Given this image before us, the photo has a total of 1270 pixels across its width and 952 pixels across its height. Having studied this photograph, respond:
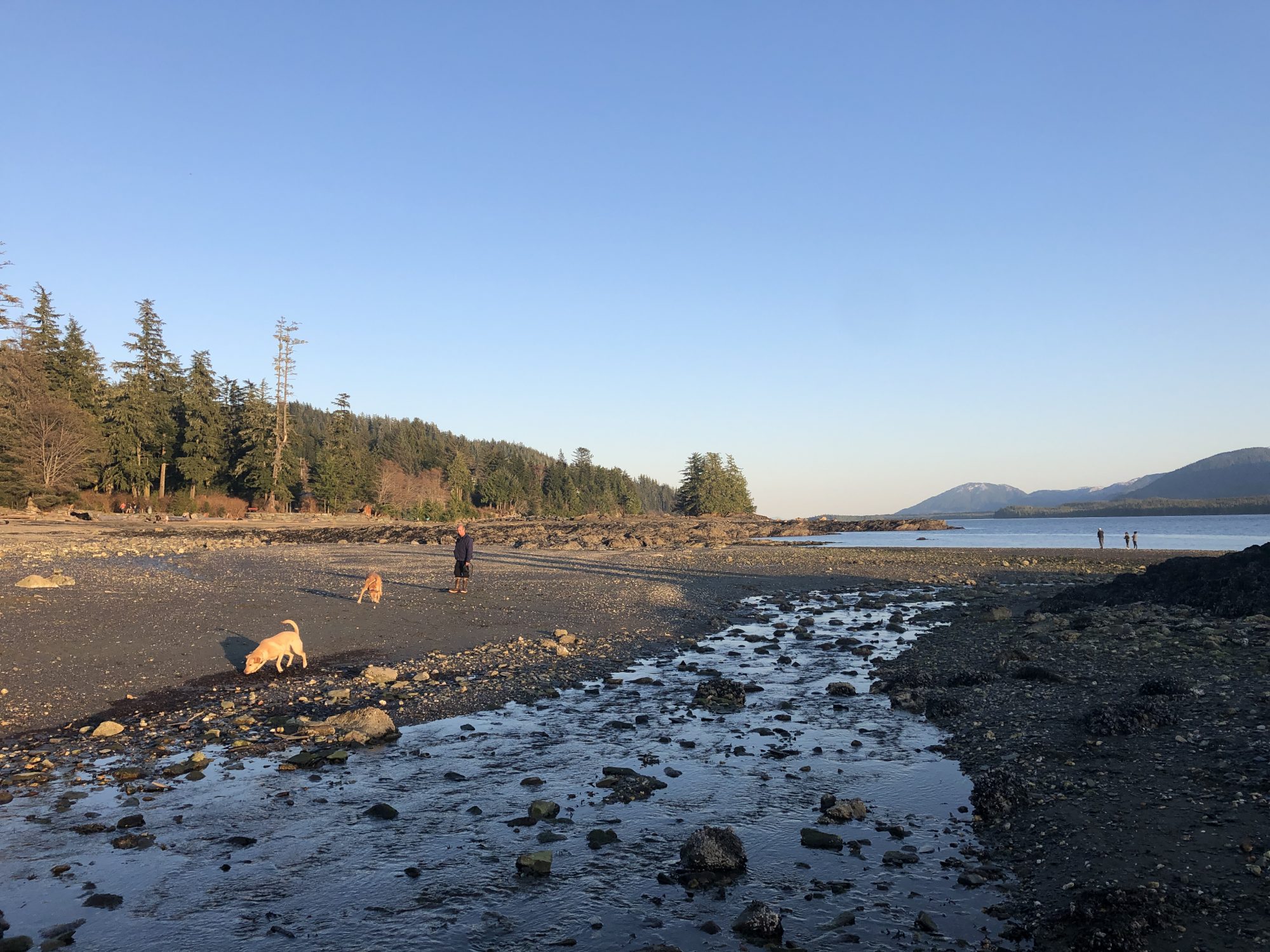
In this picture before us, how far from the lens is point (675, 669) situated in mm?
16812

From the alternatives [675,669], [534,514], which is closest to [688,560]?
[675,669]

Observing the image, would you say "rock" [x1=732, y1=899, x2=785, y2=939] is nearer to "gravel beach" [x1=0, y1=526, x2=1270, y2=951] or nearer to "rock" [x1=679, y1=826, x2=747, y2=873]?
"rock" [x1=679, y1=826, x2=747, y2=873]

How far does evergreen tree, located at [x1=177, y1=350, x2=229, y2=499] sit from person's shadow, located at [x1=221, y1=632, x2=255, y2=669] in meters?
71.7

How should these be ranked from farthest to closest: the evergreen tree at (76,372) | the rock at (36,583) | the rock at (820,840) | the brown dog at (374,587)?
the evergreen tree at (76,372), the brown dog at (374,587), the rock at (36,583), the rock at (820,840)

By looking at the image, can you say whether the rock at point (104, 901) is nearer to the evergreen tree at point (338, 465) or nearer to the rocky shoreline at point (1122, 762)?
the rocky shoreline at point (1122, 762)

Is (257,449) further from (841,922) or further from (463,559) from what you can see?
(841,922)

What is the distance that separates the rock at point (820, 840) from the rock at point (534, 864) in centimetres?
283

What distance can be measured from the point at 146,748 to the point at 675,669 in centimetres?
1039

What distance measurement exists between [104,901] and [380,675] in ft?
26.0

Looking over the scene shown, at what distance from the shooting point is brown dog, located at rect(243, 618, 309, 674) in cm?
1434

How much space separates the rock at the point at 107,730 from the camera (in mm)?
10531

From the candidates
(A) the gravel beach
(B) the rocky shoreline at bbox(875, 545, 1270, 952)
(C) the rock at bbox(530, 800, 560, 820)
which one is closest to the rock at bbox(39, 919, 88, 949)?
(A) the gravel beach

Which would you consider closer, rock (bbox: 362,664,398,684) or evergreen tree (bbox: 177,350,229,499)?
rock (bbox: 362,664,398,684)

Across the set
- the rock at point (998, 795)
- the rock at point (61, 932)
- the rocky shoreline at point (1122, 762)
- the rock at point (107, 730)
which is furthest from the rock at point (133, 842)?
the rock at point (998, 795)
